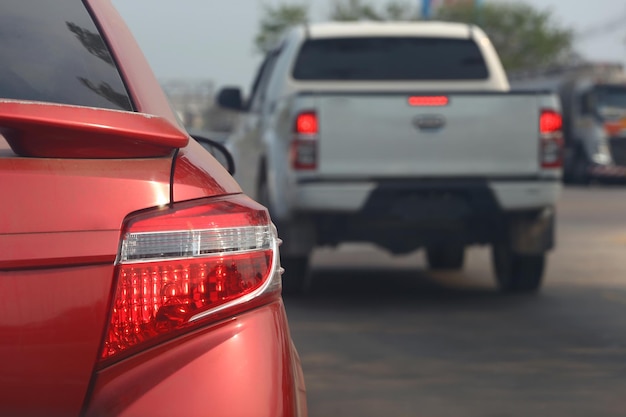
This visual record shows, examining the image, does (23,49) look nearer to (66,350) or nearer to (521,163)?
(66,350)

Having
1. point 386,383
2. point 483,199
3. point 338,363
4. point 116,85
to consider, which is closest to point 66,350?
point 116,85

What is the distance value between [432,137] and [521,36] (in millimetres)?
78252

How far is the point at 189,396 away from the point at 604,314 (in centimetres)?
630

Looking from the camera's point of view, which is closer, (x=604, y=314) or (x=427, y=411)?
(x=427, y=411)

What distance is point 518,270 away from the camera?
914 centimetres

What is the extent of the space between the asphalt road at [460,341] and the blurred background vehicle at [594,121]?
2138 centimetres

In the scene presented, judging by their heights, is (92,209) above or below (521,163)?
above

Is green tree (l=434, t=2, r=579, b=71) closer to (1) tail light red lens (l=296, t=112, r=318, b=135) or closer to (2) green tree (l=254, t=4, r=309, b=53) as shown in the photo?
(2) green tree (l=254, t=4, r=309, b=53)

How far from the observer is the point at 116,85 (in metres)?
2.54

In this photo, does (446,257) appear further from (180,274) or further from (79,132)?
(79,132)

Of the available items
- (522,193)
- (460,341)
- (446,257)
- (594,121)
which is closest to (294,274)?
(522,193)

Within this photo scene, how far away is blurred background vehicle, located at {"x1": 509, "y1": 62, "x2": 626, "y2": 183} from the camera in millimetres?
32656

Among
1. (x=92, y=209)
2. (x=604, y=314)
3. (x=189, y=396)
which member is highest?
(x=92, y=209)

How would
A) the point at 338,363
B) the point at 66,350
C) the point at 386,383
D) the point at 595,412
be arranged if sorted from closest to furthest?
the point at 66,350
the point at 595,412
the point at 386,383
the point at 338,363
